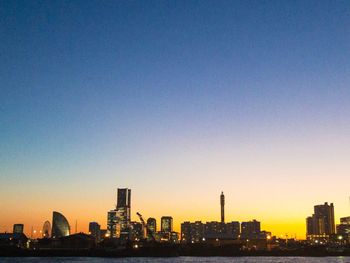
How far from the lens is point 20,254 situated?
198 m
